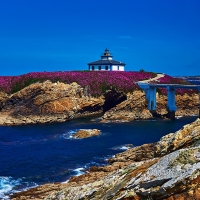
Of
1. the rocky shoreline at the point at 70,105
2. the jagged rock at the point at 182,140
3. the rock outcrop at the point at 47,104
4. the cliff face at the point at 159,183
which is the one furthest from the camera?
the rocky shoreline at the point at 70,105

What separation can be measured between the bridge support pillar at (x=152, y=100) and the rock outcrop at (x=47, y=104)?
11.7 metres

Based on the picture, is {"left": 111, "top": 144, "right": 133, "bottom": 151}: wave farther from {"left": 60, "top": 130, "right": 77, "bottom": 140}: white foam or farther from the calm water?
{"left": 60, "top": 130, "right": 77, "bottom": 140}: white foam

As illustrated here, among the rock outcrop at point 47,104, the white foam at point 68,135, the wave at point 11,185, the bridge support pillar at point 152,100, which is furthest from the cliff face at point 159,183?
the bridge support pillar at point 152,100

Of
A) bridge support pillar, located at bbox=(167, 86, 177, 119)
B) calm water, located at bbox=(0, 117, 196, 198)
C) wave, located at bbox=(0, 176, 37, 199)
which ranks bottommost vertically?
wave, located at bbox=(0, 176, 37, 199)

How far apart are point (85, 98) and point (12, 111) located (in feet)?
57.8

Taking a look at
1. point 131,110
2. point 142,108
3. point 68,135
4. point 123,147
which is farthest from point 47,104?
point 123,147

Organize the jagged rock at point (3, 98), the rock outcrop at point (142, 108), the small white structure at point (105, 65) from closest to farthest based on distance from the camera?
the rock outcrop at point (142, 108)
the jagged rock at point (3, 98)
the small white structure at point (105, 65)

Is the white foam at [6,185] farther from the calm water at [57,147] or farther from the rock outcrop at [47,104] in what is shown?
the rock outcrop at [47,104]

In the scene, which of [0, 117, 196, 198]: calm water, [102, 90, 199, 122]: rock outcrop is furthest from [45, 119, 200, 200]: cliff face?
[102, 90, 199, 122]: rock outcrop

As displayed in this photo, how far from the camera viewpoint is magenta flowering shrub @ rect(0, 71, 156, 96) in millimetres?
81562

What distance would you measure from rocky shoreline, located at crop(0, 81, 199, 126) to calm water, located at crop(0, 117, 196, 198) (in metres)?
5.73

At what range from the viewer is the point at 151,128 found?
59062mm

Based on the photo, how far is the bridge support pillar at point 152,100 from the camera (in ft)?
252

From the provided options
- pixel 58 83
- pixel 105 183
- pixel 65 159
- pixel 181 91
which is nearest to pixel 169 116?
pixel 181 91
